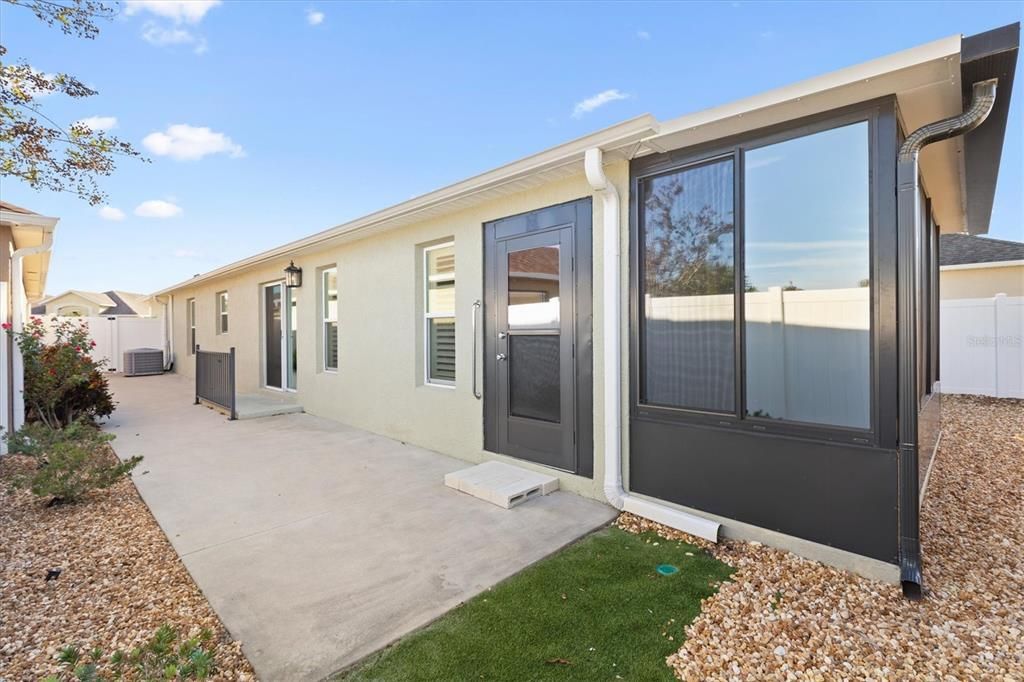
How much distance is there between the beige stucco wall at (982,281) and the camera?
35.1ft

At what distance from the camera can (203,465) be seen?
5.12 m

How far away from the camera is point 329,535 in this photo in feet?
11.2

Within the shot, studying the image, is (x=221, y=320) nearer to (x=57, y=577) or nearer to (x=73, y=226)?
(x=73, y=226)

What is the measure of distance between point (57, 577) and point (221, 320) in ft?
33.2

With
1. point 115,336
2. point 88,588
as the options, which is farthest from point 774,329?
point 115,336

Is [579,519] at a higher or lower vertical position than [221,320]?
lower

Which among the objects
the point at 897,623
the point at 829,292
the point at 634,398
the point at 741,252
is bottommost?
the point at 897,623

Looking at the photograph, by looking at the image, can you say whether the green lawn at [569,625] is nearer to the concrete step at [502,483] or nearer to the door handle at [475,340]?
the concrete step at [502,483]

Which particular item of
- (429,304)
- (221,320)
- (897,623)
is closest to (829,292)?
(897,623)

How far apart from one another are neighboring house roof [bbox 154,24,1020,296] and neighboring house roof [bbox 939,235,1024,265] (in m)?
9.21

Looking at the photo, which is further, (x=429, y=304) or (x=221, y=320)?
(x=221, y=320)

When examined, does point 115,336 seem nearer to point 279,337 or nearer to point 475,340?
point 279,337

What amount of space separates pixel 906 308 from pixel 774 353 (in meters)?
0.72

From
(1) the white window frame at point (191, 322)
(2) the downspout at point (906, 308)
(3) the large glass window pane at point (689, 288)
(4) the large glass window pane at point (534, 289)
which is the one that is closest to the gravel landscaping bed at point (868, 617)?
(2) the downspout at point (906, 308)
